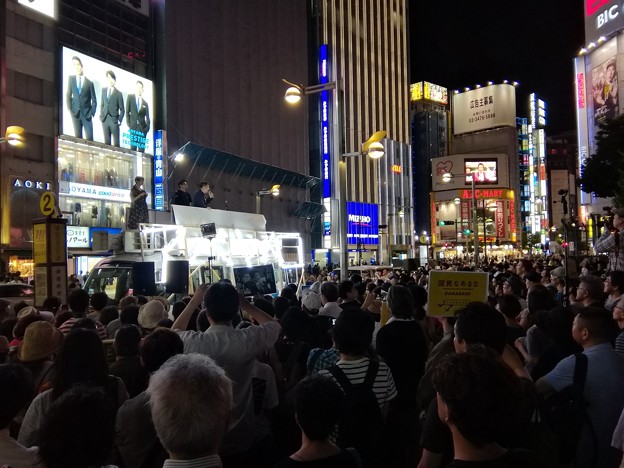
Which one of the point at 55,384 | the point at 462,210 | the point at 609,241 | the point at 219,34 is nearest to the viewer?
the point at 55,384

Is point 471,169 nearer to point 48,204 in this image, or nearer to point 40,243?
point 48,204

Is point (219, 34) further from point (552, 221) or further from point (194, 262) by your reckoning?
point (552, 221)

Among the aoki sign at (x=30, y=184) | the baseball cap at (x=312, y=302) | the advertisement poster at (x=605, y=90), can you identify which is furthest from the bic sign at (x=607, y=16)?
the baseball cap at (x=312, y=302)

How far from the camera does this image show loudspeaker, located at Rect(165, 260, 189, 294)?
1069cm

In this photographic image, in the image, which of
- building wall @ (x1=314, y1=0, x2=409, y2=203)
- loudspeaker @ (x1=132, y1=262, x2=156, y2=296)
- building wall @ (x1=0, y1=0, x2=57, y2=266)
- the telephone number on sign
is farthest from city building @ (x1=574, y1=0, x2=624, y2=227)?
loudspeaker @ (x1=132, y1=262, x2=156, y2=296)

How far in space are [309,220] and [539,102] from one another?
90.2 metres

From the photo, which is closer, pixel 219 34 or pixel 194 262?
pixel 194 262

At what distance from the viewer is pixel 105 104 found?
28859mm

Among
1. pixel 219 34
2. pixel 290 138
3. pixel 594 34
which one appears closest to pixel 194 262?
pixel 219 34

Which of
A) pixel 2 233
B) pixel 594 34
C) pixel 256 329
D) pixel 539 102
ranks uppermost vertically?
pixel 539 102

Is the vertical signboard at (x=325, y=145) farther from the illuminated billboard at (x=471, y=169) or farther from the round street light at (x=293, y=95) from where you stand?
the round street light at (x=293, y=95)

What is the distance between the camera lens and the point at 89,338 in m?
3.56

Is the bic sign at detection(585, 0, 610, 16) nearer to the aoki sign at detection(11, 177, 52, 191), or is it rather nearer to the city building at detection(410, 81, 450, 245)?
the city building at detection(410, 81, 450, 245)

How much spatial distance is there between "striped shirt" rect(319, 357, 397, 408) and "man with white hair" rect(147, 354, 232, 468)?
1.48 meters
